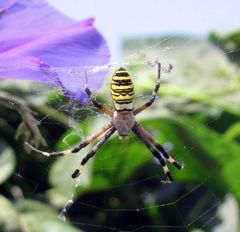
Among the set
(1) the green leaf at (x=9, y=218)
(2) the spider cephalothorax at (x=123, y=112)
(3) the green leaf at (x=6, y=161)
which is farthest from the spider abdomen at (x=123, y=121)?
(3) the green leaf at (x=6, y=161)

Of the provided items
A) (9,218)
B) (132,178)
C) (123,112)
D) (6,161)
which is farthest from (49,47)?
(132,178)

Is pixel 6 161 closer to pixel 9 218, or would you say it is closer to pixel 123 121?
pixel 9 218

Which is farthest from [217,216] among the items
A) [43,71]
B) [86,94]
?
[43,71]

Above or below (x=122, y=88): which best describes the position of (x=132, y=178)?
below

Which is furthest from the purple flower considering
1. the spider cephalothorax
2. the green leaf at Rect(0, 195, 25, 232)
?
the green leaf at Rect(0, 195, 25, 232)

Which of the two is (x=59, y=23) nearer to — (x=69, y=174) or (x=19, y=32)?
(x=19, y=32)

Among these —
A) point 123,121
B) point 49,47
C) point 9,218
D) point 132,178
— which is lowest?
point 132,178

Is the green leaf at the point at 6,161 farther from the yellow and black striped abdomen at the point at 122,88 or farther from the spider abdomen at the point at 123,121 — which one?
the yellow and black striped abdomen at the point at 122,88
